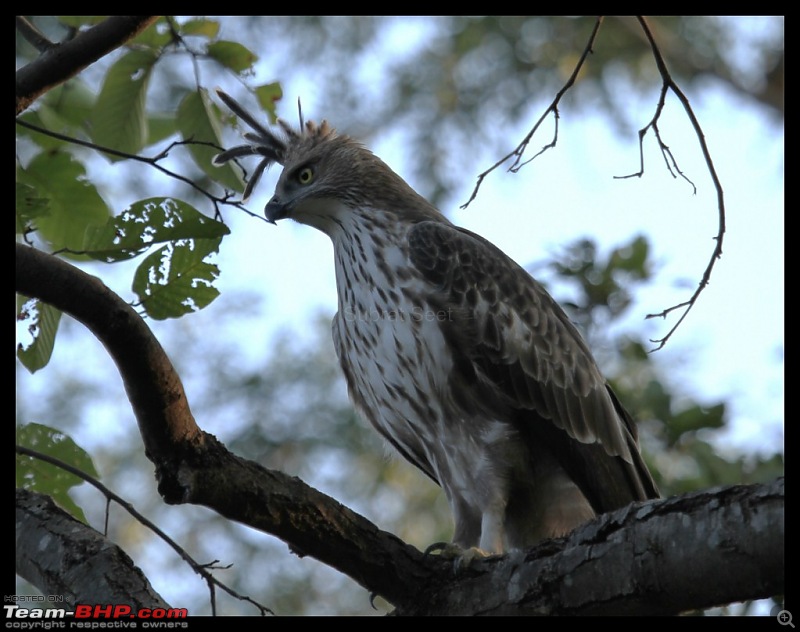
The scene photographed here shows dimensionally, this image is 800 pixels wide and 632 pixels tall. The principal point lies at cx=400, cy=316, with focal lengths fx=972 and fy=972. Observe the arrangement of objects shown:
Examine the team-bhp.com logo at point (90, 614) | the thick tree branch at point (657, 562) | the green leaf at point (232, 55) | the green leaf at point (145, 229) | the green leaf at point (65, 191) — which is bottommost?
the thick tree branch at point (657, 562)

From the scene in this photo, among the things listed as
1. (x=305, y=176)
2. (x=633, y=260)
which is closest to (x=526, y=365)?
(x=633, y=260)

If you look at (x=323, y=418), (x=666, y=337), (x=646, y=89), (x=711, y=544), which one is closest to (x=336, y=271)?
(x=666, y=337)

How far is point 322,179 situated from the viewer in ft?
17.7

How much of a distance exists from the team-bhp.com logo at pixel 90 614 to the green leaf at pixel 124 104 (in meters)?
1.92

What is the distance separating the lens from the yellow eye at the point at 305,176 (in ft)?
17.9

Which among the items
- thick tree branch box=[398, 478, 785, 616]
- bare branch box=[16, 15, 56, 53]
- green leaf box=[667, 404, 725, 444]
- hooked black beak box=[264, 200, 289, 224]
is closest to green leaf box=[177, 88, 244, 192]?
bare branch box=[16, 15, 56, 53]

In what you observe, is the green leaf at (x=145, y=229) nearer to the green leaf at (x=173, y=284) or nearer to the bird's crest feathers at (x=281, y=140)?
the green leaf at (x=173, y=284)

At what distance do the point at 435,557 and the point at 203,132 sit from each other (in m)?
2.02

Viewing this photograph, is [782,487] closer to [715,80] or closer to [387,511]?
[387,511]

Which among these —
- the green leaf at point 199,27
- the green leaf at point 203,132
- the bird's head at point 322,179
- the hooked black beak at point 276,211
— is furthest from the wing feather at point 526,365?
the green leaf at point 199,27

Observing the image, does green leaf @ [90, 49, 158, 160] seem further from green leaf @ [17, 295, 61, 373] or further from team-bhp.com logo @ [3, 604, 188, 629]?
team-bhp.com logo @ [3, 604, 188, 629]

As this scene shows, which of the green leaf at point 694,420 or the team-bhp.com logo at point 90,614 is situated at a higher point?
the green leaf at point 694,420

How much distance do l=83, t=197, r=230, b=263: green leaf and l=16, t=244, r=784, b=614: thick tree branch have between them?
0.43 m

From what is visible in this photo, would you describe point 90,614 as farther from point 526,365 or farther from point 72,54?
Result: point 526,365
